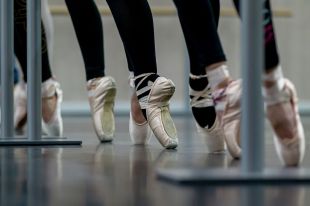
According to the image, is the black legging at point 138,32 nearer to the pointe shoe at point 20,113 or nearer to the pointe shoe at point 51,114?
the pointe shoe at point 51,114

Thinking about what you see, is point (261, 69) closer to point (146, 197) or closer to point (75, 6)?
point (146, 197)

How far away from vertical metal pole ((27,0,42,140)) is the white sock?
2.29 ft

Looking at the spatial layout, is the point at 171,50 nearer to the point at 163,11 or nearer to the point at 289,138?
the point at 163,11

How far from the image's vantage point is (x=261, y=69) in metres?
1.41

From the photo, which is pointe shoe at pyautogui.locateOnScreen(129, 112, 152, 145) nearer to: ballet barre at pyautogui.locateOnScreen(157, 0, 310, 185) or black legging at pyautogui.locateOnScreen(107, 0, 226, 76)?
black legging at pyautogui.locateOnScreen(107, 0, 226, 76)

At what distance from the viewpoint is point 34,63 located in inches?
90.7

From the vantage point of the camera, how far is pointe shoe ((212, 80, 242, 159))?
169 centimetres

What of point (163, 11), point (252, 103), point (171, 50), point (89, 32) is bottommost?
point (252, 103)

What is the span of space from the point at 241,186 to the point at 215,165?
34 centimetres

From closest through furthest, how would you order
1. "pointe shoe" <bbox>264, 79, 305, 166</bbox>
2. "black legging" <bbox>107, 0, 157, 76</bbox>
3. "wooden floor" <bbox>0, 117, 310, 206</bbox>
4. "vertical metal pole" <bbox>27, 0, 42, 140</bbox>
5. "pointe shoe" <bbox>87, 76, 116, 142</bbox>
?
"wooden floor" <bbox>0, 117, 310, 206</bbox> → "pointe shoe" <bbox>264, 79, 305, 166</bbox> → "black legging" <bbox>107, 0, 157, 76</bbox> → "vertical metal pole" <bbox>27, 0, 42, 140</bbox> → "pointe shoe" <bbox>87, 76, 116, 142</bbox>

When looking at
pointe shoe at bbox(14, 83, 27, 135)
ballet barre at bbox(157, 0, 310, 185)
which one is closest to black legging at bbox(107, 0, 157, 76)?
ballet barre at bbox(157, 0, 310, 185)

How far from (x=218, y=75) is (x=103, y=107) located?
841 millimetres

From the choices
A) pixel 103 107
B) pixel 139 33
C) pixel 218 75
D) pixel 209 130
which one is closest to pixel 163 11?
pixel 103 107

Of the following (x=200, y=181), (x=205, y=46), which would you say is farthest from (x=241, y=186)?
(x=205, y=46)
